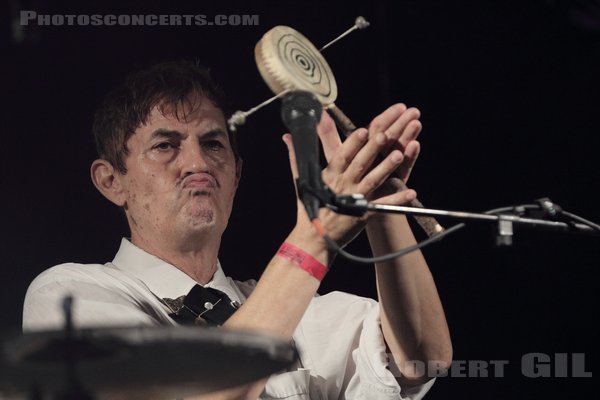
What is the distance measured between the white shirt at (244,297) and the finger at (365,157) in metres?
0.51

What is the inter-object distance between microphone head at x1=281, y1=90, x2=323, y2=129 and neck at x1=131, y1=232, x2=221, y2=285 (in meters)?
0.82

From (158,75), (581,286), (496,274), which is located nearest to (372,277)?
(496,274)

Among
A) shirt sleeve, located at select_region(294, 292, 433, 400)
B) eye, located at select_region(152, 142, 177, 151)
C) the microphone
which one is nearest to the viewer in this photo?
the microphone

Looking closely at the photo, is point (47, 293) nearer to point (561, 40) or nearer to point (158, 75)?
point (158, 75)

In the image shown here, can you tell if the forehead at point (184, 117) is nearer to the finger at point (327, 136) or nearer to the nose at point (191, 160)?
the nose at point (191, 160)

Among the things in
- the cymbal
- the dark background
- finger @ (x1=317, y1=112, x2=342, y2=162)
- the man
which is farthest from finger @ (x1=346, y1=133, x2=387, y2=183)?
the dark background

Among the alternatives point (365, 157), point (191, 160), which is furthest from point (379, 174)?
point (191, 160)

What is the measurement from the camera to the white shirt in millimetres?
2080

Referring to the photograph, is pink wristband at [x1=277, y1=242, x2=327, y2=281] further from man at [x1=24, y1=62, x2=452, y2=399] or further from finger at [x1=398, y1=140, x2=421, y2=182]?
finger at [x1=398, y1=140, x2=421, y2=182]

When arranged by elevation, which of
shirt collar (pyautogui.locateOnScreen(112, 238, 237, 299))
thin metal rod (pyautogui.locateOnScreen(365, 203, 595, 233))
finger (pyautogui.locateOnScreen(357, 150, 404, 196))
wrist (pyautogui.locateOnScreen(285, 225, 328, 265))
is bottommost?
shirt collar (pyautogui.locateOnScreen(112, 238, 237, 299))

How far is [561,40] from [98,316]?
160cm

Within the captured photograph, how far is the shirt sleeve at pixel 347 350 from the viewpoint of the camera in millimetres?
2182

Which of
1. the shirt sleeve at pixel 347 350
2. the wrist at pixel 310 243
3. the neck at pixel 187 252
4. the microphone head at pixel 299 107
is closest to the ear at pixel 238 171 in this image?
the neck at pixel 187 252

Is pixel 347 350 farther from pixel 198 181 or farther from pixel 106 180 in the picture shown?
pixel 106 180
